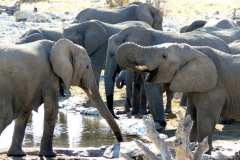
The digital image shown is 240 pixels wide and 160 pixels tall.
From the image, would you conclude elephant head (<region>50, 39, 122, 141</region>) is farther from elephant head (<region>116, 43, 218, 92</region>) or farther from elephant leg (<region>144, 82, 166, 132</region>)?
elephant leg (<region>144, 82, 166, 132</region>)

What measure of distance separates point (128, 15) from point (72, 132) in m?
9.19

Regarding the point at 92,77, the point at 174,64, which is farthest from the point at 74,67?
the point at 174,64

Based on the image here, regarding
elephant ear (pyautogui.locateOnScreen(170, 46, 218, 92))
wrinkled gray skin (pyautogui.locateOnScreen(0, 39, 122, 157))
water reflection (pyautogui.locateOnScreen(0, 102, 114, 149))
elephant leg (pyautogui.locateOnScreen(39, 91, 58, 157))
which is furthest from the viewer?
water reflection (pyautogui.locateOnScreen(0, 102, 114, 149))

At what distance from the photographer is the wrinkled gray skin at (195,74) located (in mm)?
9117

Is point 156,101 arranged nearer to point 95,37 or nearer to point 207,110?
A: point 207,110

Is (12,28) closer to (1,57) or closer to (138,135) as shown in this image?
(138,135)

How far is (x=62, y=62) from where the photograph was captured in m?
9.01

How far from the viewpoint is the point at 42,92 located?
351 inches

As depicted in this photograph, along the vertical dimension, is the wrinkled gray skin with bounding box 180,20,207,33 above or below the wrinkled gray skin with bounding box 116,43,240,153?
below

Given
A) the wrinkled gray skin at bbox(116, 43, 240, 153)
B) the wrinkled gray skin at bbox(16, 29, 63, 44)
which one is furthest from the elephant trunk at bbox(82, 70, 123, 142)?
the wrinkled gray skin at bbox(16, 29, 63, 44)

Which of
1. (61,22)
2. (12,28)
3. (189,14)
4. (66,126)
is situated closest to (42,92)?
(66,126)

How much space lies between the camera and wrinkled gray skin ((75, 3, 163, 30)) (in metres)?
20.1

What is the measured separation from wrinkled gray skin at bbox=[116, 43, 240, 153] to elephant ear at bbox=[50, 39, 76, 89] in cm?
55

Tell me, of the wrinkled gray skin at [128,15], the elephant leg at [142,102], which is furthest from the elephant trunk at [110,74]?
the wrinkled gray skin at [128,15]
